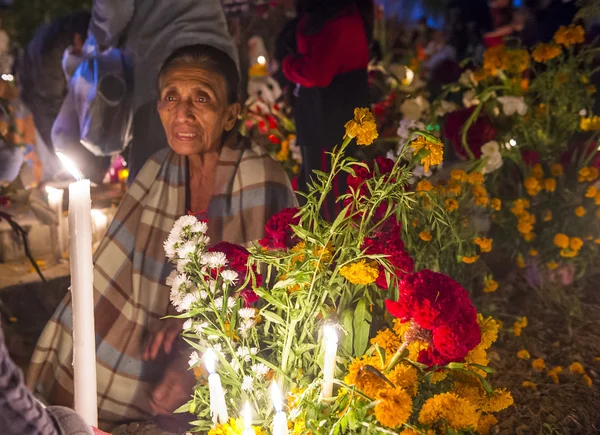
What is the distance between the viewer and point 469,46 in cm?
576

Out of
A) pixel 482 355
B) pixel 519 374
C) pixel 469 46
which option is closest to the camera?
pixel 482 355

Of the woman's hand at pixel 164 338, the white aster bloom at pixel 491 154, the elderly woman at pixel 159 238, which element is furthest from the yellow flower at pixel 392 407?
the white aster bloom at pixel 491 154

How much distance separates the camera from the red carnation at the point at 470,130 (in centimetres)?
267

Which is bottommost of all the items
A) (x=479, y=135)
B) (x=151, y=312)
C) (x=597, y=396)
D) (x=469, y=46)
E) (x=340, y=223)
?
(x=597, y=396)

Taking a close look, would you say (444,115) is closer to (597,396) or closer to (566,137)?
(566,137)

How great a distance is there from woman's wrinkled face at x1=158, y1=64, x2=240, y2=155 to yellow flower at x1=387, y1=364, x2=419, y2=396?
1.00 meters

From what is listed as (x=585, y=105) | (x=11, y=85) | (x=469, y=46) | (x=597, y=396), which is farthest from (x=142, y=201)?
(x=469, y=46)

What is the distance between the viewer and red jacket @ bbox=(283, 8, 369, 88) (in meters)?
2.20

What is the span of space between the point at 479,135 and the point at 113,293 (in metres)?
1.72

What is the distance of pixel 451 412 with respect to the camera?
3.75ft

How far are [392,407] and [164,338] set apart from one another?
43.7 inches

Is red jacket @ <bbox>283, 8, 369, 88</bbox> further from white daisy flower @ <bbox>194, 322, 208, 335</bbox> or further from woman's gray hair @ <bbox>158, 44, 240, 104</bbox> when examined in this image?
white daisy flower @ <bbox>194, 322, 208, 335</bbox>

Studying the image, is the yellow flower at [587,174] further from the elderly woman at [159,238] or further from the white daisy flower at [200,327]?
the white daisy flower at [200,327]

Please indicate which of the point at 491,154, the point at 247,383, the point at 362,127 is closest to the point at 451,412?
the point at 247,383
